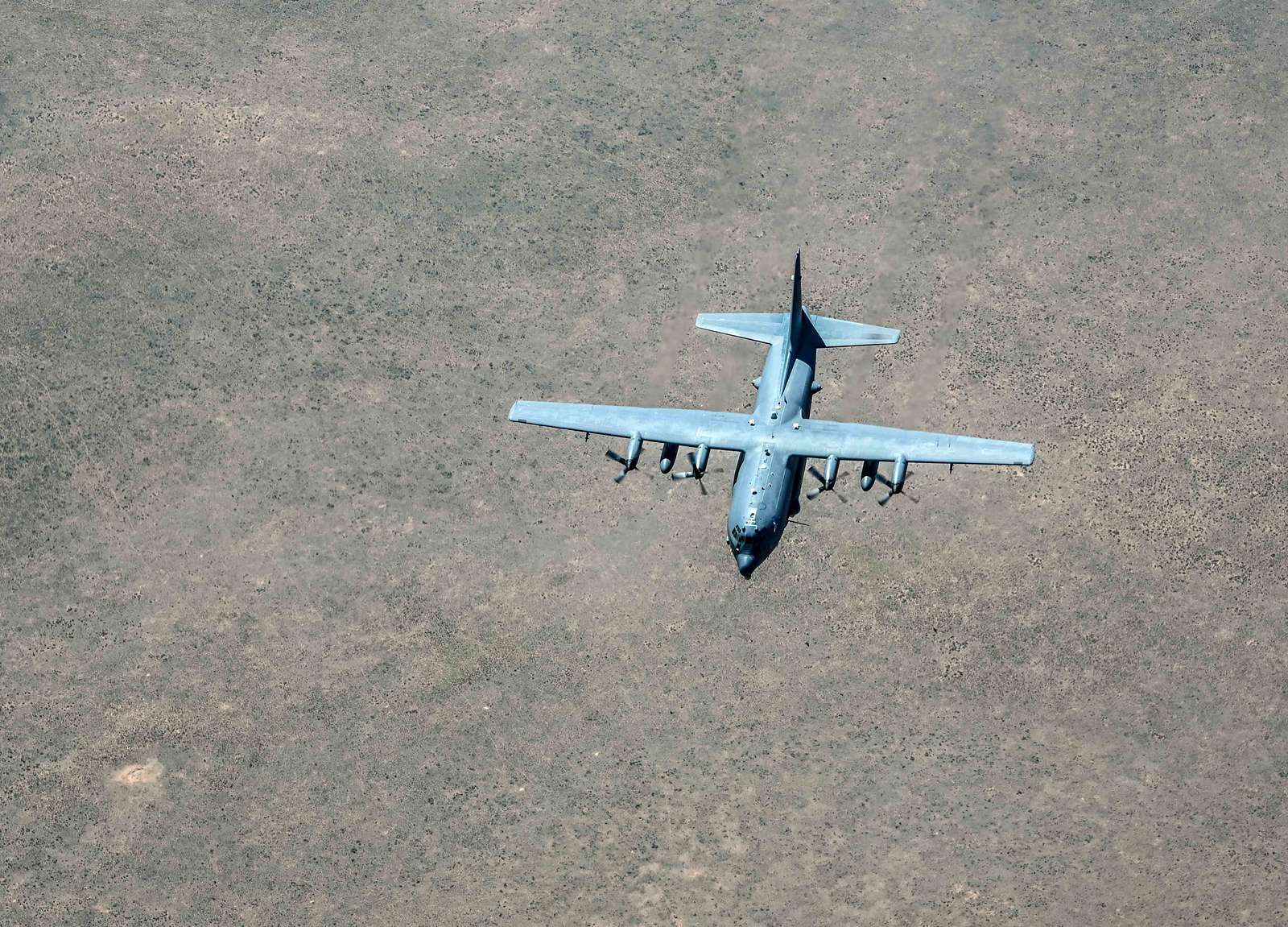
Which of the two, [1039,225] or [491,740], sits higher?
[1039,225]

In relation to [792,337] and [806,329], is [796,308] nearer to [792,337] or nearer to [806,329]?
[792,337]

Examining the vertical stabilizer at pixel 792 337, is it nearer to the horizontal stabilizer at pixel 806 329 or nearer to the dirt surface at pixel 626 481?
the horizontal stabilizer at pixel 806 329

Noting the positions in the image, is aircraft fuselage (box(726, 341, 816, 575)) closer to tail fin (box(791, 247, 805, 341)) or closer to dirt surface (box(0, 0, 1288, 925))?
tail fin (box(791, 247, 805, 341))

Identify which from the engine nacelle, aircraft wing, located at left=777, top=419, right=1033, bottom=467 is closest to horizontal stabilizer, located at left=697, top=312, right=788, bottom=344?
aircraft wing, located at left=777, top=419, right=1033, bottom=467

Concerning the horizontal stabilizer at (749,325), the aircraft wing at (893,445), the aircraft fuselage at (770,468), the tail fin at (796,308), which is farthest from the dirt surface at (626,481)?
the tail fin at (796,308)

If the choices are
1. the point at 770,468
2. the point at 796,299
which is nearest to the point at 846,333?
the point at 796,299

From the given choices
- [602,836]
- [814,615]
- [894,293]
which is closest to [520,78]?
[894,293]

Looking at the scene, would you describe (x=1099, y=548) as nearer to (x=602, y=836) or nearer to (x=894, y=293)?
(x=894, y=293)
